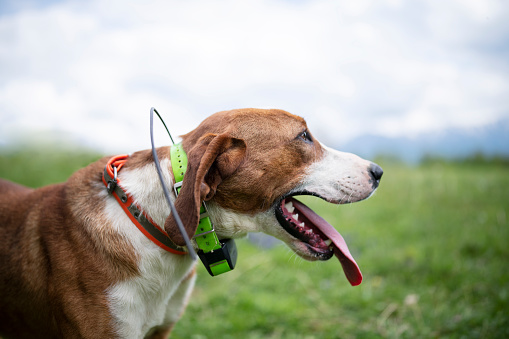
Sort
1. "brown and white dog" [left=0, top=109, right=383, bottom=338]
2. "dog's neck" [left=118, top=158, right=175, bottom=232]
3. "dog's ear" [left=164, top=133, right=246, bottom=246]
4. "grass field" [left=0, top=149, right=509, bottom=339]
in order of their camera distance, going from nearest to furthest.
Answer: "dog's ear" [left=164, top=133, right=246, bottom=246], "brown and white dog" [left=0, top=109, right=383, bottom=338], "dog's neck" [left=118, top=158, right=175, bottom=232], "grass field" [left=0, top=149, right=509, bottom=339]

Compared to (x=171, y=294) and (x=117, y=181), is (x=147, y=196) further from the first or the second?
(x=171, y=294)

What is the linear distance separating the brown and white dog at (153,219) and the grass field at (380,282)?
83 centimetres

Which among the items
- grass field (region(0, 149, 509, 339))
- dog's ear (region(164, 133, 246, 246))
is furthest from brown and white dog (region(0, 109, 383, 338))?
grass field (region(0, 149, 509, 339))

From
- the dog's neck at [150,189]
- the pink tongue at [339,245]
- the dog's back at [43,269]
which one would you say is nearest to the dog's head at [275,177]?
the pink tongue at [339,245]

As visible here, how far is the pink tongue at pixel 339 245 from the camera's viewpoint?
2.69 metres

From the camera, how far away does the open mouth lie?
2.64 m

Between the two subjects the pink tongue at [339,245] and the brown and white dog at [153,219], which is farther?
the pink tongue at [339,245]

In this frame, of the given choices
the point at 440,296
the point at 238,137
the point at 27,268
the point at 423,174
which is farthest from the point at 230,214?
the point at 423,174

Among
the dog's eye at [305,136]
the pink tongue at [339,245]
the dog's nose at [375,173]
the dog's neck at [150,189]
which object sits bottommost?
the pink tongue at [339,245]

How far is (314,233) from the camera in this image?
2725mm

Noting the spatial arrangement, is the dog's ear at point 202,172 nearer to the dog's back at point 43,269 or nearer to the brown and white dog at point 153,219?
the brown and white dog at point 153,219

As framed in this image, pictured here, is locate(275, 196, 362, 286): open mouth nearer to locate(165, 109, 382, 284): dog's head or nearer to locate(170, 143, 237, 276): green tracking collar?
locate(165, 109, 382, 284): dog's head

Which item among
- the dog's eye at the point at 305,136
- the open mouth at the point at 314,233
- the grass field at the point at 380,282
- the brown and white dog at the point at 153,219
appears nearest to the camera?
the brown and white dog at the point at 153,219

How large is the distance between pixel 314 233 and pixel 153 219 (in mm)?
1070
